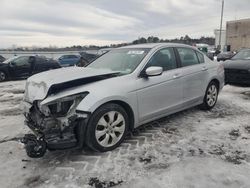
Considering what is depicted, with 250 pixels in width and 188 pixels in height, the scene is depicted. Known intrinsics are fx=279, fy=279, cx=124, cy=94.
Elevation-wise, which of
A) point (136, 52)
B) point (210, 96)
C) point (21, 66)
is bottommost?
point (210, 96)

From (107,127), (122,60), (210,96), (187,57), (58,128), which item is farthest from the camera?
(210,96)

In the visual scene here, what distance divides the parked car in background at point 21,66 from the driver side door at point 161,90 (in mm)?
10821

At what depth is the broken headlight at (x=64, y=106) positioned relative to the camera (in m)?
3.77

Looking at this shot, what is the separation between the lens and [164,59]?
5.17 metres

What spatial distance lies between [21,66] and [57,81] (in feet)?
37.5

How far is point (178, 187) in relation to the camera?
314 cm

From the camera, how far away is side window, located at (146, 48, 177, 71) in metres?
4.92

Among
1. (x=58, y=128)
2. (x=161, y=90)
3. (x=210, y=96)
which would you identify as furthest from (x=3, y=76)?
(x=58, y=128)

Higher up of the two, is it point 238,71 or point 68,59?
point 238,71

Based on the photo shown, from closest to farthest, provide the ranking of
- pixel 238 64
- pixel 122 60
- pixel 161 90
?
pixel 161 90 < pixel 122 60 < pixel 238 64

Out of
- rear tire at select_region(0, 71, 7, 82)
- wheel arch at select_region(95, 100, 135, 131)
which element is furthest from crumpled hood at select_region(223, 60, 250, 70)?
rear tire at select_region(0, 71, 7, 82)

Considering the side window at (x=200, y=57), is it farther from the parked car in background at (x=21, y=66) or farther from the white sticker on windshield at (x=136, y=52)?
the parked car in background at (x=21, y=66)

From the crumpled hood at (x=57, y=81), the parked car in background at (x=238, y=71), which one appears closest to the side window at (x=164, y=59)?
the crumpled hood at (x=57, y=81)

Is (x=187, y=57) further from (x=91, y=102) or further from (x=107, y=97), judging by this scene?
(x=91, y=102)
